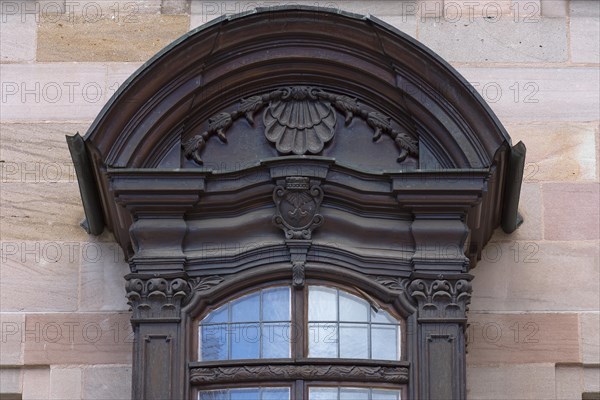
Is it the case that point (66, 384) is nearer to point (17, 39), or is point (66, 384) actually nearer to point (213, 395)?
point (213, 395)

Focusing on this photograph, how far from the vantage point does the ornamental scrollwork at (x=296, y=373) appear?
473 inches

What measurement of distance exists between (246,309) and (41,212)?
6.40ft

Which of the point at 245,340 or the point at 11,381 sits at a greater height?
the point at 245,340

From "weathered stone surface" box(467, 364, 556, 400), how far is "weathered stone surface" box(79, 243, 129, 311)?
2.47 meters

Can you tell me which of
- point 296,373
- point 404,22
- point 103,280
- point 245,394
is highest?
point 404,22

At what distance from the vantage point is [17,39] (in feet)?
45.3

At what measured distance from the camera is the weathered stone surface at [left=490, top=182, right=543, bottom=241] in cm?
1323

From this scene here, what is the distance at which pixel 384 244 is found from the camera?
1242cm

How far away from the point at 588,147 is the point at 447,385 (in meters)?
Result: 2.44

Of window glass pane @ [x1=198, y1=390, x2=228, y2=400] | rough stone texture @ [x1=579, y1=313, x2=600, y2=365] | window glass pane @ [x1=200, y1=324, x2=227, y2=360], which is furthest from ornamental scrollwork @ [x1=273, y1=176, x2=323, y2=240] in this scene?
rough stone texture @ [x1=579, y1=313, x2=600, y2=365]

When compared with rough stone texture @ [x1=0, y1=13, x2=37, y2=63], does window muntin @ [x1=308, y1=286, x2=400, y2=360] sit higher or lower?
lower

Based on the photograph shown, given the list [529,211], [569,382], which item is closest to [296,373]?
[569,382]

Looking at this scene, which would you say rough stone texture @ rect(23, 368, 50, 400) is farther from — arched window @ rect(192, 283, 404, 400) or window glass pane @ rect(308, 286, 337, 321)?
window glass pane @ rect(308, 286, 337, 321)

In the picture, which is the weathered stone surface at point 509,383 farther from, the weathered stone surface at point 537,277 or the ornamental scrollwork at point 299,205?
the ornamental scrollwork at point 299,205
